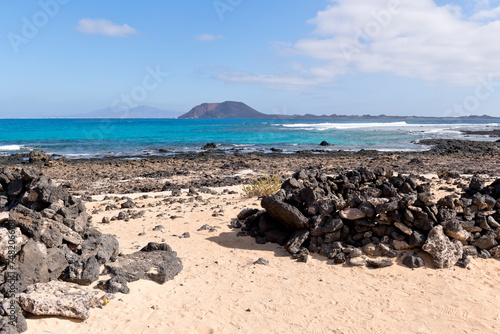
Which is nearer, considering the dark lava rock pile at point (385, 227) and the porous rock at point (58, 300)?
the porous rock at point (58, 300)

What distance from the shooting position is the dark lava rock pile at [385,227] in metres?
6.14

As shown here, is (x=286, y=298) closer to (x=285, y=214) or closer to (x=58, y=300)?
(x=285, y=214)

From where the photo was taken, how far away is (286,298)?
513cm

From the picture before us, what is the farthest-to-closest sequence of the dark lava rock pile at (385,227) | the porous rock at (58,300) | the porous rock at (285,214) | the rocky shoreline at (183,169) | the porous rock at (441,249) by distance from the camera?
the rocky shoreline at (183,169) < the porous rock at (285,214) < the dark lava rock pile at (385,227) < the porous rock at (441,249) < the porous rock at (58,300)

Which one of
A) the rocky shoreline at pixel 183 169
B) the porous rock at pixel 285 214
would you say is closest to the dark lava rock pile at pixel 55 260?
the porous rock at pixel 285 214

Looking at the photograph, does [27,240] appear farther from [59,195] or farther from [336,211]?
[336,211]

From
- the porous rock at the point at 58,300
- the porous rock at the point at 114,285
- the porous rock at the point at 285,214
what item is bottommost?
the porous rock at the point at 114,285

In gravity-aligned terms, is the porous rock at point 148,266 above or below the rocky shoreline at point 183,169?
above

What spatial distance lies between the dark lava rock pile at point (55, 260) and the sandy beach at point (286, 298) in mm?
169

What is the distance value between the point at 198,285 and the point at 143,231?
274 centimetres

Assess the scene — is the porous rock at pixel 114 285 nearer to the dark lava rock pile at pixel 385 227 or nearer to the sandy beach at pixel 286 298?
the sandy beach at pixel 286 298

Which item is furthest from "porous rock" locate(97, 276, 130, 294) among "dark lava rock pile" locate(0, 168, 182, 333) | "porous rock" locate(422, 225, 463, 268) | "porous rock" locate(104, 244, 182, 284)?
"porous rock" locate(422, 225, 463, 268)

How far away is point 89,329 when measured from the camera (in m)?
4.21

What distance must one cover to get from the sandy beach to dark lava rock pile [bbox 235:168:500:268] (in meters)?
0.20
